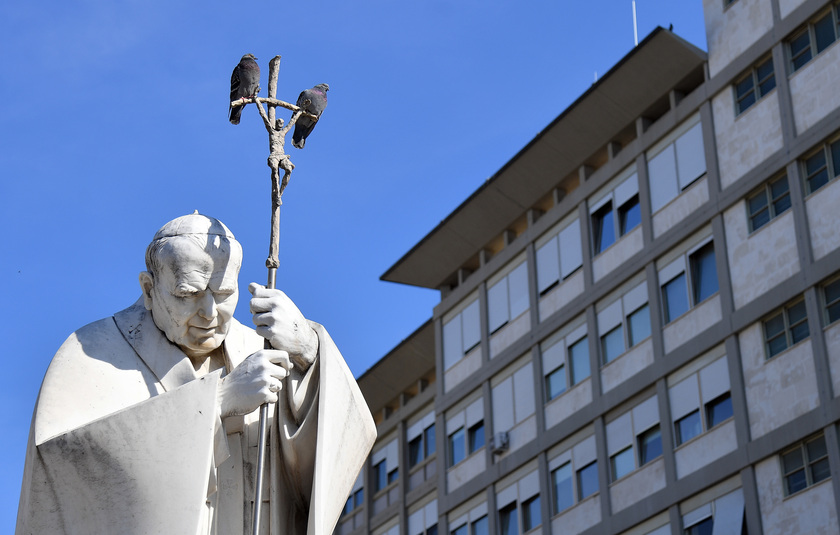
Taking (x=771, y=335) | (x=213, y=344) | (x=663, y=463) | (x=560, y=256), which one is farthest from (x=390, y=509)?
(x=213, y=344)

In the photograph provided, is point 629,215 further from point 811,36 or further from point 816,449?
point 816,449

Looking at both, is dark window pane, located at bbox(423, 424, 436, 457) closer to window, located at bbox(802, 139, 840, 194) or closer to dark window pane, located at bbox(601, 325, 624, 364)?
dark window pane, located at bbox(601, 325, 624, 364)

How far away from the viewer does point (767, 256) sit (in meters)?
35.9

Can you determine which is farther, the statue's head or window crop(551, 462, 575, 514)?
window crop(551, 462, 575, 514)

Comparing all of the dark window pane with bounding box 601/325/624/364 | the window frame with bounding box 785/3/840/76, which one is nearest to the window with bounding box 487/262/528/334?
the dark window pane with bounding box 601/325/624/364

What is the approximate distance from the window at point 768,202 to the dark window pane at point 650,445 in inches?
226

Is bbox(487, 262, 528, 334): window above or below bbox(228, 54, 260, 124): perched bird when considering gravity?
above

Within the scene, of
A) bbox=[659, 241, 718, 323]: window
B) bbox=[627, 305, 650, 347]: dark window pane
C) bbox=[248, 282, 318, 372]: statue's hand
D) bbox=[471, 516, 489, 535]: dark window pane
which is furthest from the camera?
bbox=[471, 516, 489, 535]: dark window pane

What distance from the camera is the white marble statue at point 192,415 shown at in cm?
672

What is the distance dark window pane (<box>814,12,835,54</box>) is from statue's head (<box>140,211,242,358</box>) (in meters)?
30.5

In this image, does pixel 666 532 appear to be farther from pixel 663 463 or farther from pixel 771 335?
pixel 771 335

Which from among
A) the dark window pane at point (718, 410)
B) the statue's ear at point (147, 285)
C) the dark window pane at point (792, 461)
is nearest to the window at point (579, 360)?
the dark window pane at point (718, 410)

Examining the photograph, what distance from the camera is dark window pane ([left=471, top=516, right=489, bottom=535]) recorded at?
44.8 metres

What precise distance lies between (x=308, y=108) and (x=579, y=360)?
1384 inches
